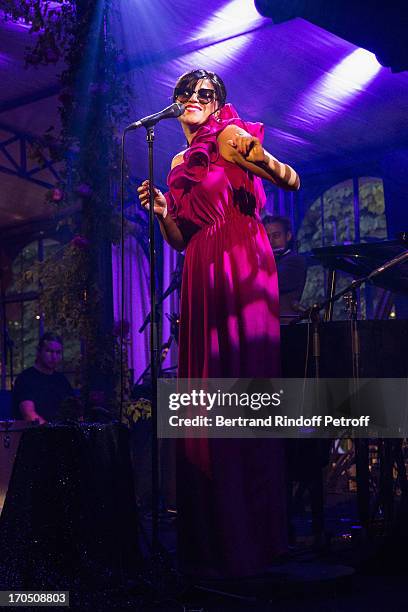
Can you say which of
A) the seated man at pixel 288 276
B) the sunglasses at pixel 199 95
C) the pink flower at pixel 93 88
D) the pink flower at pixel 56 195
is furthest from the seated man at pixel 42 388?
the sunglasses at pixel 199 95

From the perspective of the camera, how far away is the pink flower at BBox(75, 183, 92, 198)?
5.12 meters

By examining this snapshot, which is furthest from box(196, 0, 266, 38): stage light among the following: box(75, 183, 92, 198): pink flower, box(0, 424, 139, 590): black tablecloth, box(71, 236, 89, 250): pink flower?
box(0, 424, 139, 590): black tablecloth

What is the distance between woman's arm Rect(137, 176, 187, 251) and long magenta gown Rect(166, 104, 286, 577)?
0.26 ft

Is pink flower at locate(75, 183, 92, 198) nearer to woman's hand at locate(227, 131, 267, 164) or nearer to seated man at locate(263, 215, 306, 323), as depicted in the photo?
seated man at locate(263, 215, 306, 323)

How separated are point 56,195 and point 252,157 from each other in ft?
8.76

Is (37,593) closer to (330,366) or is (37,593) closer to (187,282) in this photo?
(187,282)

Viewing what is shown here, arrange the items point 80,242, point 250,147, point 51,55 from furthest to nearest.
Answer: point 51,55 < point 80,242 < point 250,147

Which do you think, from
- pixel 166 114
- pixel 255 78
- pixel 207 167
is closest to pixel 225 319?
pixel 207 167

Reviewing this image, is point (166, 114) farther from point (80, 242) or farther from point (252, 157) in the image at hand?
point (80, 242)

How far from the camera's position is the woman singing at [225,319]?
9.31 ft

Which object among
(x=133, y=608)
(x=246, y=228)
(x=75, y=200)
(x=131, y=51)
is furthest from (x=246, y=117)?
(x=133, y=608)

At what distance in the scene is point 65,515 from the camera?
8.45 ft

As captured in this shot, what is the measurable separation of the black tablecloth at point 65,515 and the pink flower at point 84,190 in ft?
8.70

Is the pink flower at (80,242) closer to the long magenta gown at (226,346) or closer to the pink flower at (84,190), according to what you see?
the pink flower at (84,190)
